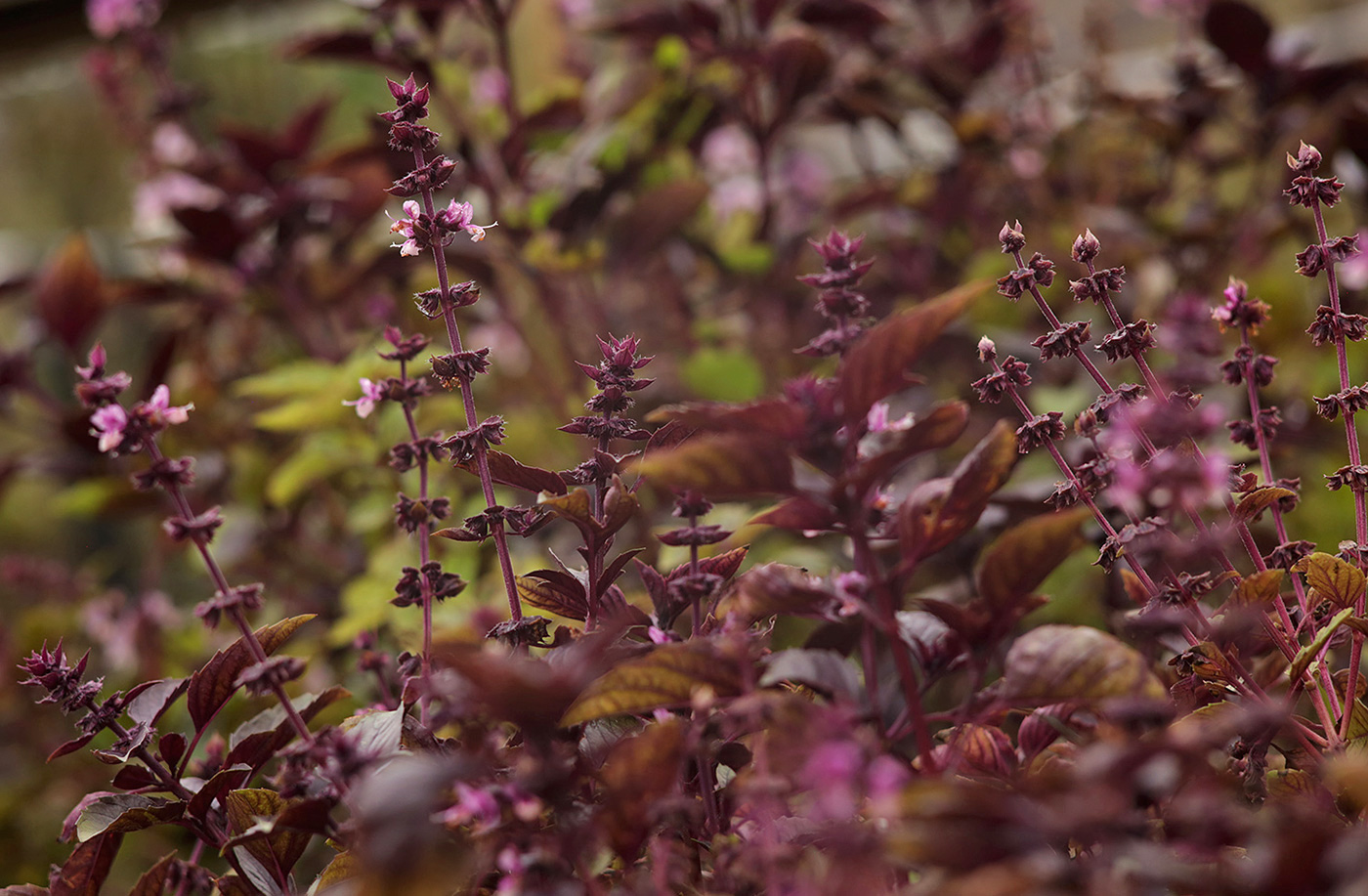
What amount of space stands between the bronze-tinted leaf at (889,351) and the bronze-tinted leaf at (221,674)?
1.15 ft

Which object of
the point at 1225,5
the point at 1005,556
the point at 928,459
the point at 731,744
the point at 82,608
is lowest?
the point at 82,608

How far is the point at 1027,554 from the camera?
0.45m

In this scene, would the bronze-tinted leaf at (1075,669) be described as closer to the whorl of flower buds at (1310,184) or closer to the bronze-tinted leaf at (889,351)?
the bronze-tinted leaf at (889,351)

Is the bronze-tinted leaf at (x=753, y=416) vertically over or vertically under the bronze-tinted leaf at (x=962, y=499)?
over

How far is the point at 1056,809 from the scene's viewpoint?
1.19ft

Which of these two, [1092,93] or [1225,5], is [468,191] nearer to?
[1092,93]

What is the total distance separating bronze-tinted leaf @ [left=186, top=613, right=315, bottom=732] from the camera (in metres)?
0.60

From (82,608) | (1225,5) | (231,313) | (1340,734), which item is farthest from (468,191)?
(1340,734)

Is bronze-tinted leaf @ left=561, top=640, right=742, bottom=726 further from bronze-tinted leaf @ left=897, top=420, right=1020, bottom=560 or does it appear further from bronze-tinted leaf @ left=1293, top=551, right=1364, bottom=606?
bronze-tinted leaf @ left=1293, top=551, right=1364, bottom=606

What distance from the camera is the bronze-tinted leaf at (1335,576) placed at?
54cm

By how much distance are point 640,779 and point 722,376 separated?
0.91 metres

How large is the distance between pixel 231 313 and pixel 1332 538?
5.32 feet

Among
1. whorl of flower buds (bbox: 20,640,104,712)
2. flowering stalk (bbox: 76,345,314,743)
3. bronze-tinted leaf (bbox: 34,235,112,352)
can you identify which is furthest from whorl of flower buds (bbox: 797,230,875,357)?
bronze-tinted leaf (bbox: 34,235,112,352)

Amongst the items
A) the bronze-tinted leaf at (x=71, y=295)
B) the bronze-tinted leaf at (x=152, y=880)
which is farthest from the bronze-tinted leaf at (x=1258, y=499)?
the bronze-tinted leaf at (x=71, y=295)
